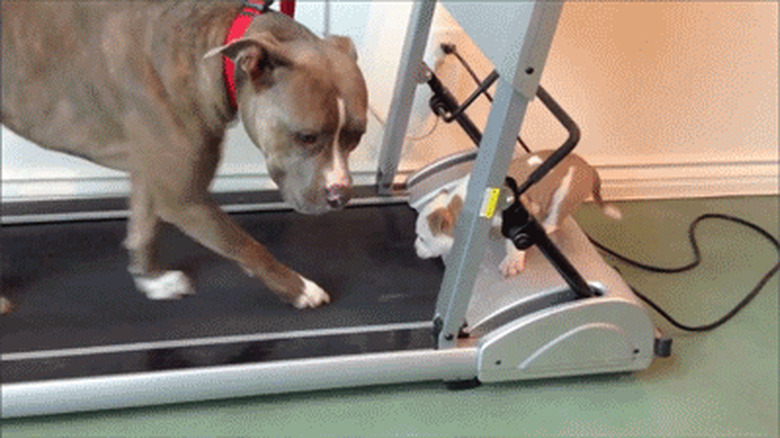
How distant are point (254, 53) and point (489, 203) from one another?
57 centimetres

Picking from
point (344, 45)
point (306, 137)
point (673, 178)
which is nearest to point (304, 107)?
point (306, 137)

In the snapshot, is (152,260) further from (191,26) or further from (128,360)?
(191,26)

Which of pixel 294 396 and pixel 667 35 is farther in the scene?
pixel 667 35

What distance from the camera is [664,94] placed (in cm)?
249

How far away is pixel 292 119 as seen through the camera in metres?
1.28

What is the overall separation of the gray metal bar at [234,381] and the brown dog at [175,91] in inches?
15.5

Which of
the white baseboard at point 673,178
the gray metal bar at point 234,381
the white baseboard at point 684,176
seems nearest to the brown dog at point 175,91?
the gray metal bar at point 234,381

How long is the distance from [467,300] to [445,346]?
0.41ft

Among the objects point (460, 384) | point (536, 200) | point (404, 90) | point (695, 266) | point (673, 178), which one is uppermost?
point (404, 90)

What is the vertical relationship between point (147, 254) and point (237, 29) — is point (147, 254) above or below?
below

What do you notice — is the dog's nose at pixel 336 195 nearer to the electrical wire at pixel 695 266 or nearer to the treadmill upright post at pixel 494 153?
the treadmill upright post at pixel 494 153

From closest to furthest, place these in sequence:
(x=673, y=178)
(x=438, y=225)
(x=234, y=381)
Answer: (x=234, y=381)
(x=438, y=225)
(x=673, y=178)

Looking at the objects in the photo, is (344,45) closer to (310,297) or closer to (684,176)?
(310,297)

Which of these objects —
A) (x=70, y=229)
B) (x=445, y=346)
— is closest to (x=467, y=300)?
(x=445, y=346)
